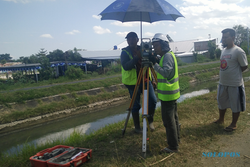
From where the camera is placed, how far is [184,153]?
108 inches

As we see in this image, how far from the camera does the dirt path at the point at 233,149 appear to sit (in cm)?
247

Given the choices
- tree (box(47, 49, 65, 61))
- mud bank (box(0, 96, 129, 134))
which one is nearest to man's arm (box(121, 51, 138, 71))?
mud bank (box(0, 96, 129, 134))

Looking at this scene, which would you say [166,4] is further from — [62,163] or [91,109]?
[91,109]

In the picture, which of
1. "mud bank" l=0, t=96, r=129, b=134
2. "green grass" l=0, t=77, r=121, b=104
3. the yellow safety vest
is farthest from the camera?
"green grass" l=0, t=77, r=121, b=104

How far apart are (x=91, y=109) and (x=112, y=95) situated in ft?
6.44

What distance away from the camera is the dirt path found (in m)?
2.47

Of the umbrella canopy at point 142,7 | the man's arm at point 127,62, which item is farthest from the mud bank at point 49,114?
the umbrella canopy at point 142,7

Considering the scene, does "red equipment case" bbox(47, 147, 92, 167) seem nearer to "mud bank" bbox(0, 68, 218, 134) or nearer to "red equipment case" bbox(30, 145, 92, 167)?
"red equipment case" bbox(30, 145, 92, 167)

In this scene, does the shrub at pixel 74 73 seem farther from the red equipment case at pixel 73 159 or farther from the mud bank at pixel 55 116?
the red equipment case at pixel 73 159

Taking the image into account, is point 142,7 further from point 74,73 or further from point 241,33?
point 241,33

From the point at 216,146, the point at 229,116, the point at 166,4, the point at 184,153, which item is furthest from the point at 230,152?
the point at 166,4

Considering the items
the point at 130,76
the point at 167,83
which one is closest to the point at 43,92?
the point at 130,76

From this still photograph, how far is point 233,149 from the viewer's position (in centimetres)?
283

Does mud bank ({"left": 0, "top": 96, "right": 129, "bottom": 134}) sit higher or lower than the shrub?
lower
